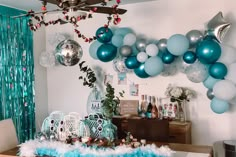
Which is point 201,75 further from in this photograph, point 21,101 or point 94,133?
point 21,101

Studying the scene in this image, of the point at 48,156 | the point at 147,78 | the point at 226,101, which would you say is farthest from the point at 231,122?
the point at 48,156

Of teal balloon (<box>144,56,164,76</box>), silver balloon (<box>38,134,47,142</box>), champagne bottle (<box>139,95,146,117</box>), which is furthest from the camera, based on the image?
champagne bottle (<box>139,95,146,117</box>)

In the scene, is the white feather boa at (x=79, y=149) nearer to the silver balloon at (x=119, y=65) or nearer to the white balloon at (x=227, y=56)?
the white balloon at (x=227, y=56)

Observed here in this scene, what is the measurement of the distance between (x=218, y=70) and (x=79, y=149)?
5.59 ft

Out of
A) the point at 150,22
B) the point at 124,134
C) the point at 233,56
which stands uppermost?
the point at 150,22

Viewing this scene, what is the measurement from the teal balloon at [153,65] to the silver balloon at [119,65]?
62 cm

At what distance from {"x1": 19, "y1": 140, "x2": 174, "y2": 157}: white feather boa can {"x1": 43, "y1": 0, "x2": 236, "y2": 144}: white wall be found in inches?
63.6

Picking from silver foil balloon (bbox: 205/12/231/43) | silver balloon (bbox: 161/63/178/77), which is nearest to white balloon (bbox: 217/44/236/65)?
silver foil balloon (bbox: 205/12/231/43)

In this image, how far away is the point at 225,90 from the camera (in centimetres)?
288

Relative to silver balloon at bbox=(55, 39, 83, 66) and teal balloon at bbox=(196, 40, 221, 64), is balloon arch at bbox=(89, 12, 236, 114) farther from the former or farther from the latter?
silver balloon at bbox=(55, 39, 83, 66)

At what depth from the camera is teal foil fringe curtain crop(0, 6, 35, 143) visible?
3688mm

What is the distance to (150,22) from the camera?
3.90 m

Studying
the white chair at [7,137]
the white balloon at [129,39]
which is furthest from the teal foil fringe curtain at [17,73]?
the white balloon at [129,39]

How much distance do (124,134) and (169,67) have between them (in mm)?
1096
